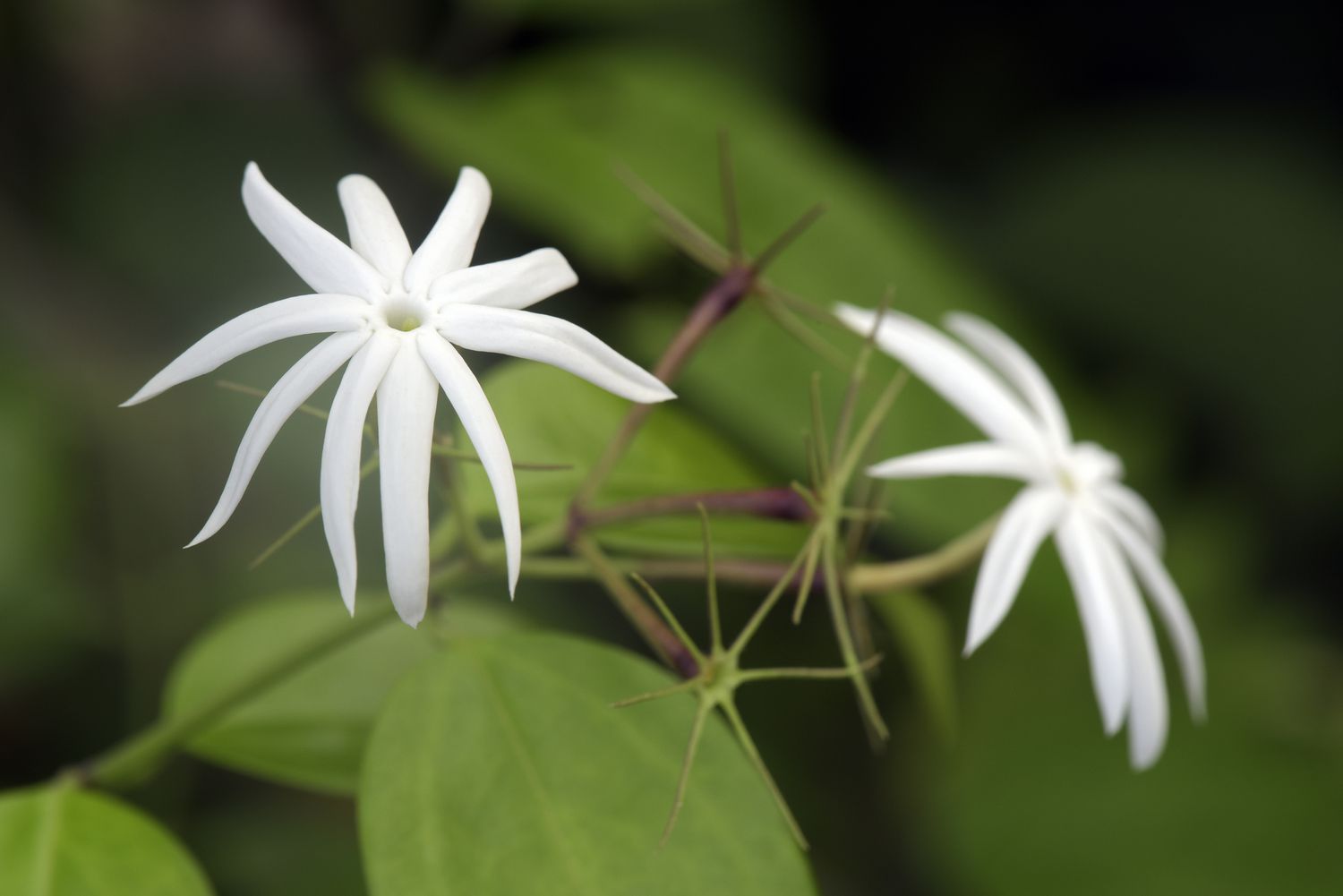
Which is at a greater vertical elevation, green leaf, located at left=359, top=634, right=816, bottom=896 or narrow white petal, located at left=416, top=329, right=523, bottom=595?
narrow white petal, located at left=416, top=329, right=523, bottom=595

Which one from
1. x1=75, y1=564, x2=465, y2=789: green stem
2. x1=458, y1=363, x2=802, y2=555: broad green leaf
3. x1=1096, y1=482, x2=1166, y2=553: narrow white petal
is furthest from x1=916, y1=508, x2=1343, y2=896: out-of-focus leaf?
x1=75, y1=564, x2=465, y2=789: green stem

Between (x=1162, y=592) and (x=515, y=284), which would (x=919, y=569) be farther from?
(x=515, y=284)

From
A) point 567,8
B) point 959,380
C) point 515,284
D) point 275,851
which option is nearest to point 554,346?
point 515,284

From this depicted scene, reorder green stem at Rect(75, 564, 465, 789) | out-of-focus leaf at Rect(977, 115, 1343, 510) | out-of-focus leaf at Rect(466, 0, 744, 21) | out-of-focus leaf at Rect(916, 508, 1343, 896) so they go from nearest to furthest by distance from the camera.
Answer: green stem at Rect(75, 564, 465, 789) < out-of-focus leaf at Rect(916, 508, 1343, 896) < out-of-focus leaf at Rect(466, 0, 744, 21) < out-of-focus leaf at Rect(977, 115, 1343, 510)

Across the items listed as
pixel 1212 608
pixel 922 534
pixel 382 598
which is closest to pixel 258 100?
pixel 922 534

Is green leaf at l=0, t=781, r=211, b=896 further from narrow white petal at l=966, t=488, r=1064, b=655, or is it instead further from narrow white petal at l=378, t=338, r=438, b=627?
narrow white petal at l=966, t=488, r=1064, b=655

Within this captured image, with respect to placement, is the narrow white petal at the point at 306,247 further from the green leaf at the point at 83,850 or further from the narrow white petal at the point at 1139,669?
the narrow white petal at the point at 1139,669

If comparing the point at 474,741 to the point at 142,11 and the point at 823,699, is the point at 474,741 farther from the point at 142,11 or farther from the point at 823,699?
the point at 142,11

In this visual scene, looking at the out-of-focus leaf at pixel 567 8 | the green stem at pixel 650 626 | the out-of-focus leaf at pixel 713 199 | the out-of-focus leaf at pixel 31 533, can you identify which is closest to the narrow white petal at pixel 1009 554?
the green stem at pixel 650 626
